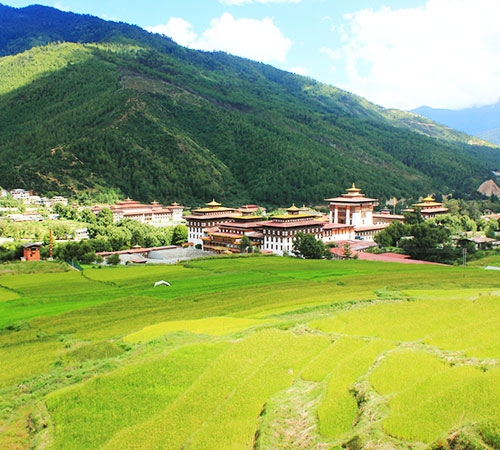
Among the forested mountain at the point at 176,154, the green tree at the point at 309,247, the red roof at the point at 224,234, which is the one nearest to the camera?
the green tree at the point at 309,247

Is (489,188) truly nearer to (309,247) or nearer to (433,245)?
(433,245)

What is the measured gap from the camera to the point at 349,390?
16469mm

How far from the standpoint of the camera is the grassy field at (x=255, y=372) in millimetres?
14398

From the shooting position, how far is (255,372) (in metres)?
18.4

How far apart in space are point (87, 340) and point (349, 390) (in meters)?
14.8

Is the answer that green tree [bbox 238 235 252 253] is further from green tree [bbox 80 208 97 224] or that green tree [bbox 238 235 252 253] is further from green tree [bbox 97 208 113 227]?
green tree [bbox 80 208 97 224]

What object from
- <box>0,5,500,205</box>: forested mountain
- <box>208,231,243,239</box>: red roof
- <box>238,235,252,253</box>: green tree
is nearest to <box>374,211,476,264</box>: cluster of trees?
<box>238,235,252,253</box>: green tree

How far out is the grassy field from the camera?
47.2 feet

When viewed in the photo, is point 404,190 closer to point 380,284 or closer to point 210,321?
point 380,284

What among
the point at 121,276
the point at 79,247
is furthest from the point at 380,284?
the point at 79,247

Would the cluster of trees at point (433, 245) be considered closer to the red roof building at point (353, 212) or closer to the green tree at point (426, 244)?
the green tree at point (426, 244)

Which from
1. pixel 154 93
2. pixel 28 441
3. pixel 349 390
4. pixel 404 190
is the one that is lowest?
pixel 28 441

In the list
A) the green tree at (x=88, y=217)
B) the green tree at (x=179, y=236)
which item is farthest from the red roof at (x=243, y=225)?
the green tree at (x=88, y=217)

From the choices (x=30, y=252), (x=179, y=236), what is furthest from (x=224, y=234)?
(x=30, y=252)
